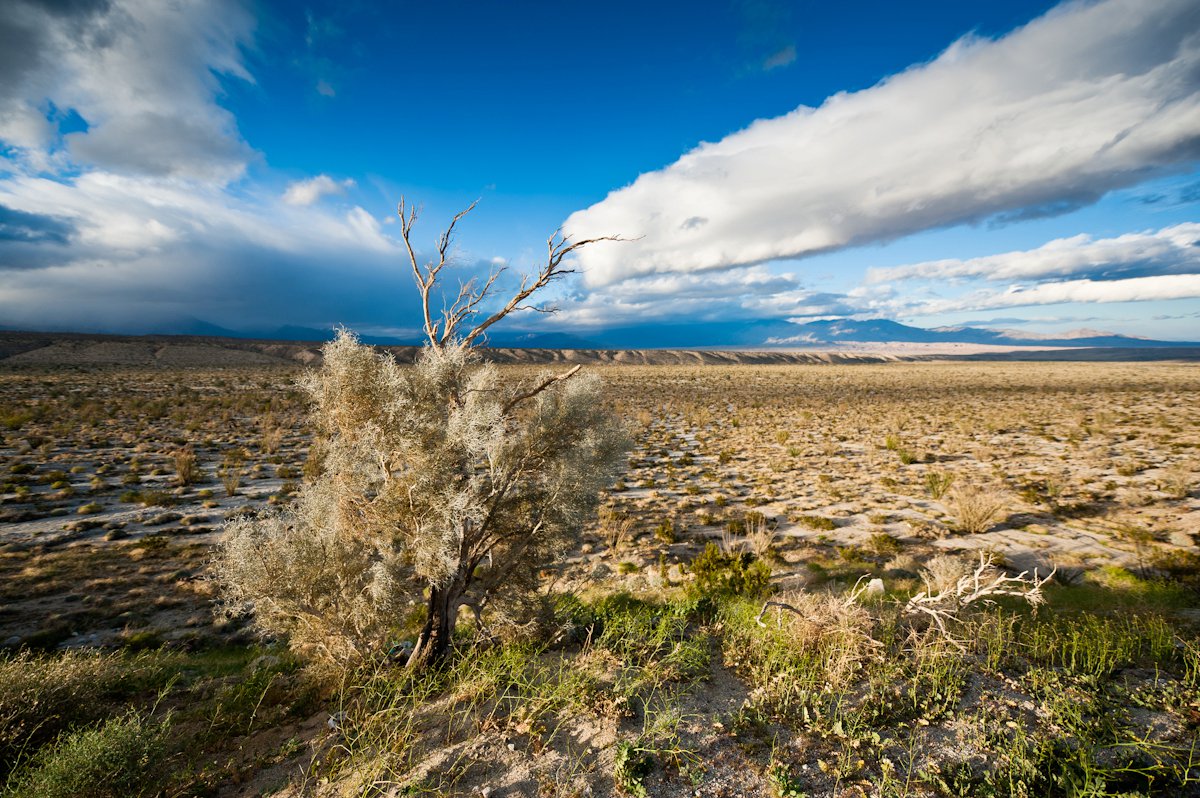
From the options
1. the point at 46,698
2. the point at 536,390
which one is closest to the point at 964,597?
the point at 536,390

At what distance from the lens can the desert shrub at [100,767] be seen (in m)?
3.90

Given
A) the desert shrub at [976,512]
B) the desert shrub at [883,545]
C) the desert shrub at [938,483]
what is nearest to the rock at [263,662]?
the desert shrub at [883,545]

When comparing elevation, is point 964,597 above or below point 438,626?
above

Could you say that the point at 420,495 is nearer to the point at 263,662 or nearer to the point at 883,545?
the point at 263,662

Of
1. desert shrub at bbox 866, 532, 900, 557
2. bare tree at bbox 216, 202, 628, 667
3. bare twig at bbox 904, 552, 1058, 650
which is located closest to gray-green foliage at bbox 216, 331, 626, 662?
bare tree at bbox 216, 202, 628, 667

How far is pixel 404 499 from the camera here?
6199mm

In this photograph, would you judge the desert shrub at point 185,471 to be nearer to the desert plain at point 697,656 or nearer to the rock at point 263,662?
the desert plain at point 697,656

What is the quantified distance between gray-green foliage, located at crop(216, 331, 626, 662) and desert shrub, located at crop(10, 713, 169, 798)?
1474 mm

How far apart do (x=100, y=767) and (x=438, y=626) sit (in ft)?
10.8

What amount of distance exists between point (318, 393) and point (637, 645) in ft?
17.6

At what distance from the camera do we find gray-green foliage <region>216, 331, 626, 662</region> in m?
5.81

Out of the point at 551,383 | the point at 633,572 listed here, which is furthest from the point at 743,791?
the point at 633,572

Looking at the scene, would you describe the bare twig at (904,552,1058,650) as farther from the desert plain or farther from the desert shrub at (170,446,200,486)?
the desert shrub at (170,446,200,486)

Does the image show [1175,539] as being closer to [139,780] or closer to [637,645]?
[637,645]
